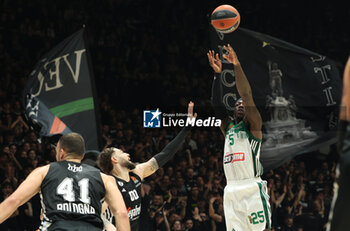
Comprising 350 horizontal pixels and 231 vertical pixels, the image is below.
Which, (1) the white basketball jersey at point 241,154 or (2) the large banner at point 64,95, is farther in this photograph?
(2) the large banner at point 64,95

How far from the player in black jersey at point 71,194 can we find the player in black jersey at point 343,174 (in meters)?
1.85

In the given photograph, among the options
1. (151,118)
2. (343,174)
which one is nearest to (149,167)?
(343,174)

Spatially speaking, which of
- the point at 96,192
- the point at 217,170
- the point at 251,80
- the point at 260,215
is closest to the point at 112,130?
the point at 217,170

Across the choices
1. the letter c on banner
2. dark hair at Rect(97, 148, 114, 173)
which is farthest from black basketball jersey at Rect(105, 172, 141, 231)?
the letter c on banner

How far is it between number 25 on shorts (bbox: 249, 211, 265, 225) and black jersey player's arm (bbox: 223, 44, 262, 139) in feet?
2.93

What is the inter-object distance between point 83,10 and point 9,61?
3.84 m

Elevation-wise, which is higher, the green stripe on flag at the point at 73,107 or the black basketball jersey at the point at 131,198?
the green stripe on flag at the point at 73,107

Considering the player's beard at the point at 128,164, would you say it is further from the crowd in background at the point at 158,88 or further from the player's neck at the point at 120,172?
the crowd in background at the point at 158,88

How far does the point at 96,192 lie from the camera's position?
4430 mm

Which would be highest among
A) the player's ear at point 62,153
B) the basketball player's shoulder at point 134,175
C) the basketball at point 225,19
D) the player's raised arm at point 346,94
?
the basketball at point 225,19

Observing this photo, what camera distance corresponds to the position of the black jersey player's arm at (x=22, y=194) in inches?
162

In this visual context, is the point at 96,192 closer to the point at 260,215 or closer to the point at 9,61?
the point at 260,215

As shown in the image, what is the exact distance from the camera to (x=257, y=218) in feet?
21.4

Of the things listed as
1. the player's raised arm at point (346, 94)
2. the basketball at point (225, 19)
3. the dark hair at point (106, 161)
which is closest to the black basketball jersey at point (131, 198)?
the dark hair at point (106, 161)
